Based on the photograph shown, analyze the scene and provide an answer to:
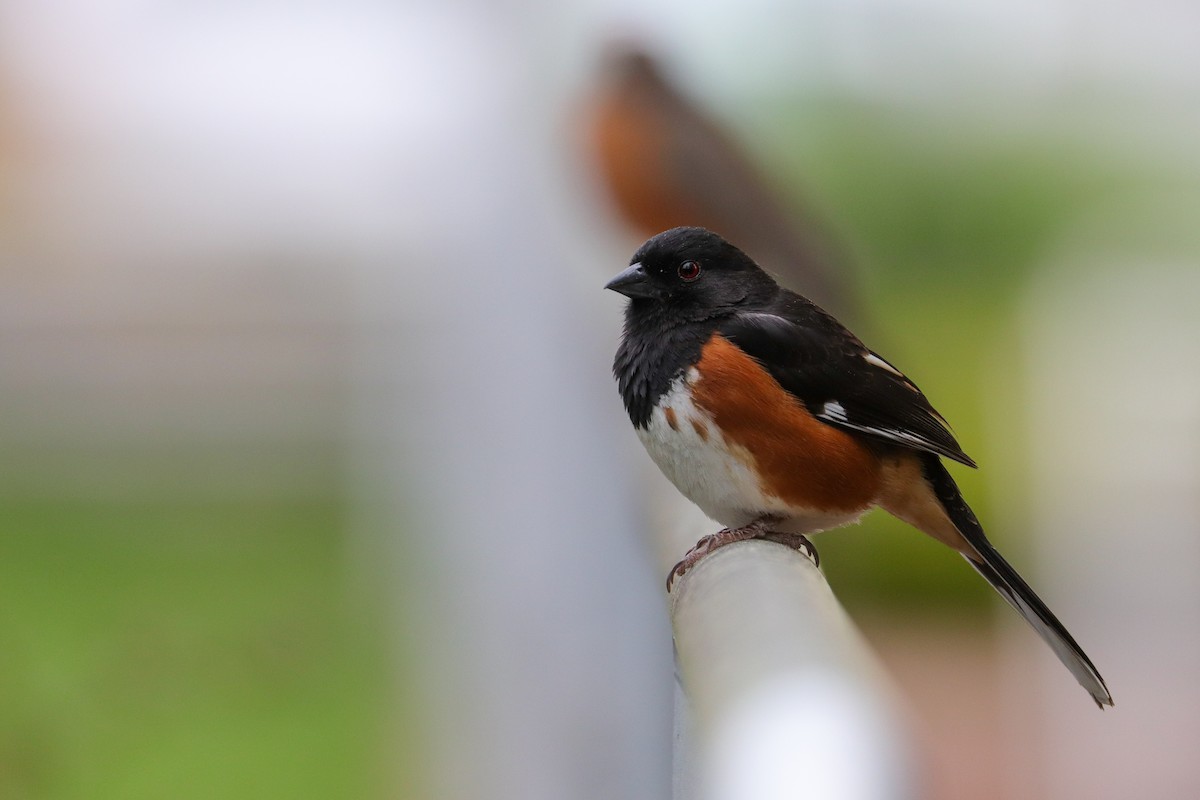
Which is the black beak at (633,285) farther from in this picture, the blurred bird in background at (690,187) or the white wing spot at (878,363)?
the blurred bird in background at (690,187)

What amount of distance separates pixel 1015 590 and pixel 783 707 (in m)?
0.71

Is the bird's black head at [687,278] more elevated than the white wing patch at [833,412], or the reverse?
the bird's black head at [687,278]

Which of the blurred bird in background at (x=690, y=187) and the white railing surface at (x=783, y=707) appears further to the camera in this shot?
the blurred bird in background at (x=690, y=187)

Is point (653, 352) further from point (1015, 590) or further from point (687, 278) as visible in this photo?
point (1015, 590)

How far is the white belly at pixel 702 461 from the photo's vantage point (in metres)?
1.01

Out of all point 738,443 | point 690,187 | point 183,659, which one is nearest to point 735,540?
point 738,443

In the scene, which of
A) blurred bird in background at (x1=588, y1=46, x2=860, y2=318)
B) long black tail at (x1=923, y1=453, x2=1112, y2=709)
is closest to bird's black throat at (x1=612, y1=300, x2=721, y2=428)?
long black tail at (x1=923, y1=453, x2=1112, y2=709)

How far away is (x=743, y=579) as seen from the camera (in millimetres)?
615

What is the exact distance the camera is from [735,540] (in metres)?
0.92

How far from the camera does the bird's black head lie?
1.08 meters

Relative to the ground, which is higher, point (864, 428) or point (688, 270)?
point (688, 270)

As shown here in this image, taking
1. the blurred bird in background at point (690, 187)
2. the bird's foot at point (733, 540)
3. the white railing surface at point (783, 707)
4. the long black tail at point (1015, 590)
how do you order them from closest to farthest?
the white railing surface at point (783, 707), the bird's foot at point (733, 540), the long black tail at point (1015, 590), the blurred bird in background at point (690, 187)

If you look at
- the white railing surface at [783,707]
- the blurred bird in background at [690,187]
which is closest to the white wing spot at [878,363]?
the white railing surface at [783,707]

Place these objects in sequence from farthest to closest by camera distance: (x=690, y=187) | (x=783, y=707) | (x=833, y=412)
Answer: (x=690, y=187) < (x=833, y=412) < (x=783, y=707)
